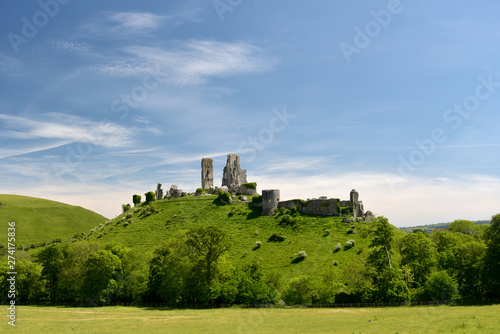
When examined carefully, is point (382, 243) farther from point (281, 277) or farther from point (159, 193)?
point (159, 193)

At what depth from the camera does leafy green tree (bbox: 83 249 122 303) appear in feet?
210

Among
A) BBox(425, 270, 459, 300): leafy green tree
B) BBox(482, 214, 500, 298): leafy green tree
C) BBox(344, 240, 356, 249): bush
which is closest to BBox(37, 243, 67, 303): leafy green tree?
BBox(344, 240, 356, 249): bush

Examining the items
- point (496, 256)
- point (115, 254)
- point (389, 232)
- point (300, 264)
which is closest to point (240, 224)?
point (300, 264)

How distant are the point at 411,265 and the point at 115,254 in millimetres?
52412

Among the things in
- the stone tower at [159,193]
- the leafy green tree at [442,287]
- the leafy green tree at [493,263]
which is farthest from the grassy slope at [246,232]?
the leafy green tree at [493,263]

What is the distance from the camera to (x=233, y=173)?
13912cm

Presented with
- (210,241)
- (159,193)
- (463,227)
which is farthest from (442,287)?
(159,193)

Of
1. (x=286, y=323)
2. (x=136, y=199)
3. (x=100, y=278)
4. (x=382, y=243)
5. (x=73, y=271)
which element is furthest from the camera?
(x=136, y=199)

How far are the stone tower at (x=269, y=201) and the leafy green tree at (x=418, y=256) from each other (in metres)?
49.7

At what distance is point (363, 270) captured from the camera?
5691cm

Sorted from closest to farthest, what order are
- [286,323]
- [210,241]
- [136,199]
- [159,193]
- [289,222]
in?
[286,323] < [210,241] < [289,222] < [159,193] < [136,199]

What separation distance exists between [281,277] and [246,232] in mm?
26858

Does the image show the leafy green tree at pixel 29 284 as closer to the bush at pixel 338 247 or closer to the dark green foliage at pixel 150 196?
the dark green foliage at pixel 150 196

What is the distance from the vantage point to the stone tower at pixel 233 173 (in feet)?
452
